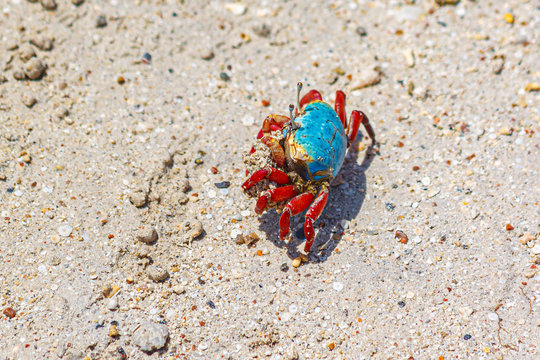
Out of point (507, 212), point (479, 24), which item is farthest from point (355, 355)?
point (479, 24)

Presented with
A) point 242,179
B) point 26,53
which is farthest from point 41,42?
point 242,179

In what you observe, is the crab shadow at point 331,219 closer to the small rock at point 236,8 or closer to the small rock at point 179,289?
the small rock at point 179,289

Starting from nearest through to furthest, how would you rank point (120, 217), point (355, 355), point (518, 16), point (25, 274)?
1. point (355, 355)
2. point (25, 274)
3. point (120, 217)
4. point (518, 16)

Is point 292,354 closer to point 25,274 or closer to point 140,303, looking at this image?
point 140,303

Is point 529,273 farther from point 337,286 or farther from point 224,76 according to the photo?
point 224,76

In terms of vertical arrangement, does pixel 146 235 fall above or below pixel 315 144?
below
